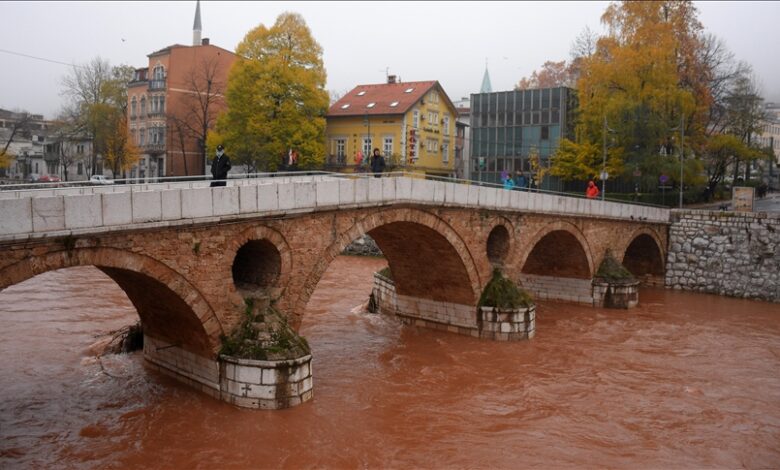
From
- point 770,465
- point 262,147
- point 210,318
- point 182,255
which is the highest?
point 262,147

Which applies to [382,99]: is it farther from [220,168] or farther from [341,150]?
[220,168]

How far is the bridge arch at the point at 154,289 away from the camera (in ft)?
25.6

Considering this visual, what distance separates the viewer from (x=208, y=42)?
118 ft

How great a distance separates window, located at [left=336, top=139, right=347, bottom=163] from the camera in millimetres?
33000

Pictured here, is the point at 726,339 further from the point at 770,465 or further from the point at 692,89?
the point at 692,89

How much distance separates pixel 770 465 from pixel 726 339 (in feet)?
25.2

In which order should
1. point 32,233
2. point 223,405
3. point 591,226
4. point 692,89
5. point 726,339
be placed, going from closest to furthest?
point 32,233 < point 223,405 < point 726,339 < point 591,226 < point 692,89

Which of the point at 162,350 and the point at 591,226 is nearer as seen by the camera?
the point at 162,350

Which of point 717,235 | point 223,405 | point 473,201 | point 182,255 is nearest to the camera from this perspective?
point 182,255

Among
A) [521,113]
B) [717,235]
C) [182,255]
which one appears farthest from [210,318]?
[521,113]

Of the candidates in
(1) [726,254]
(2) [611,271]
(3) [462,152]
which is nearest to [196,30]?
(3) [462,152]

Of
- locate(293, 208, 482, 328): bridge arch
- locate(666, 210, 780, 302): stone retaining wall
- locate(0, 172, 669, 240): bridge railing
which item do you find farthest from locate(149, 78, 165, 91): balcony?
locate(666, 210, 780, 302): stone retaining wall

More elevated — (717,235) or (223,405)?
(717,235)

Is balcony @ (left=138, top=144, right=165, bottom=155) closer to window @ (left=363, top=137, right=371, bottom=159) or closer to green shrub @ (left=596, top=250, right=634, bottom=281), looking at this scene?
window @ (left=363, top=137, right=371, bottom=159)
